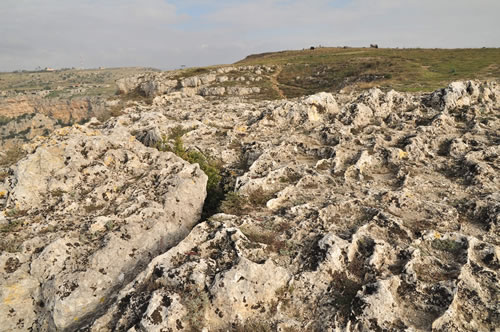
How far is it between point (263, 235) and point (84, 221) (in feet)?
23.6

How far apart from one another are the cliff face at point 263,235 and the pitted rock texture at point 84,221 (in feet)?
0.17

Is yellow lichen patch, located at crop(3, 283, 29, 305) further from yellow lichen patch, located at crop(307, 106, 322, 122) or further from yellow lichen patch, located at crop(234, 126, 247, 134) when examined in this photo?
yellow lichen patch, located at crop(307, 106, 322, 122)

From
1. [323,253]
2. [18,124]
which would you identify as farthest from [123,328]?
[18,124]

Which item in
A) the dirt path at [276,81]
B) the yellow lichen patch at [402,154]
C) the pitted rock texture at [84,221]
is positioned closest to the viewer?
the pitted rock texture at [84,221]

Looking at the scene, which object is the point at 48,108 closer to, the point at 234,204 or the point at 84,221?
the point at 84,221

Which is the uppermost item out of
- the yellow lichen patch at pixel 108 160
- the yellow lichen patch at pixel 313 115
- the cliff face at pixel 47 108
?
the yellow lichen patch at pixel 313 115

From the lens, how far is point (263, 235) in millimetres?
10367

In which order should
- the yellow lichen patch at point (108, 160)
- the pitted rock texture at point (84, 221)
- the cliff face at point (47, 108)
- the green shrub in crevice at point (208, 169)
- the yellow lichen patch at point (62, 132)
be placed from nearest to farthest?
the pitted rock texture at point (84, 221)
the green shrub in crevice at point (208, 169)
the yellow lichen patch at point (108, 160)
the yellow lichen patch at point (62, 132)
the cliff face at point (47, 108)

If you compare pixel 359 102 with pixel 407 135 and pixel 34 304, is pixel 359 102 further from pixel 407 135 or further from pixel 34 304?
pixel 34 304

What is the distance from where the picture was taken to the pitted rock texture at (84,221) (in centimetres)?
884

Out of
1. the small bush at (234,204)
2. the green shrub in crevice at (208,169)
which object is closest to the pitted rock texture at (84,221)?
the green shrub in crevice at (208,169)

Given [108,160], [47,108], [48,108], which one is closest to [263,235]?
[108,160]

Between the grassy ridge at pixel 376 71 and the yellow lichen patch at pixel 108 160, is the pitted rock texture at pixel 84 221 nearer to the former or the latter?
the yellow lichen patch at pixel 108 160

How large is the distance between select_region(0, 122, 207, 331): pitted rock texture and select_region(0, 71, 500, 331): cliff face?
0.17 feet
